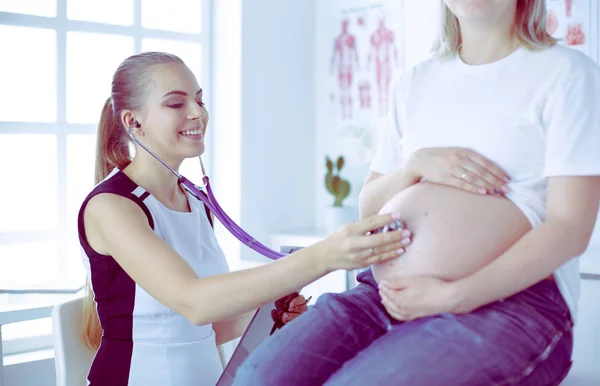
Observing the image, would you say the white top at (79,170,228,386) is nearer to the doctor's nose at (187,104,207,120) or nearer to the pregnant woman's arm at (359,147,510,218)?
the doctor's nose at (187,104,207,120)

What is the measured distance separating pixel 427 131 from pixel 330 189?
219 cm

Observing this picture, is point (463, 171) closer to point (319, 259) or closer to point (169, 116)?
point (319, 259)

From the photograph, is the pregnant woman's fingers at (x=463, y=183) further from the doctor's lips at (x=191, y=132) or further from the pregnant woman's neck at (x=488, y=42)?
the doctor's lips at (x=191, y=132)

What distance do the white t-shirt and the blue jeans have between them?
0.10 m

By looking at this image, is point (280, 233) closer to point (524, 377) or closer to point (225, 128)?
point (225, 128)

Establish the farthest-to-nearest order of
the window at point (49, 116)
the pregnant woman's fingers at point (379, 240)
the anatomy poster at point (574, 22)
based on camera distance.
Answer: the window at point (49, 116), the anatomy poster at point (574, 22), the pregnant woman's fingers at point (379, 240)

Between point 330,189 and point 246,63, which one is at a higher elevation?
point 246,63

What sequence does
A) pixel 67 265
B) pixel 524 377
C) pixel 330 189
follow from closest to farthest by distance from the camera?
1. pixel 524 377
2. pixel 67 265
3. pixel 330 189

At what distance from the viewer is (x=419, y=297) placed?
3.94ft

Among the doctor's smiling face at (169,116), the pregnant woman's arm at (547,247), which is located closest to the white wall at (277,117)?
the doctor's smiling face at (169,116)

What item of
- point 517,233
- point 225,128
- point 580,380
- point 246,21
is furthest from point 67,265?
point 517,233

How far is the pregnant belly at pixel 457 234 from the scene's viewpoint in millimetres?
1246

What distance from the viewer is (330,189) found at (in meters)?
3.60

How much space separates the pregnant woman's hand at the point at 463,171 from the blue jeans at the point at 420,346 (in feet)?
0.63
